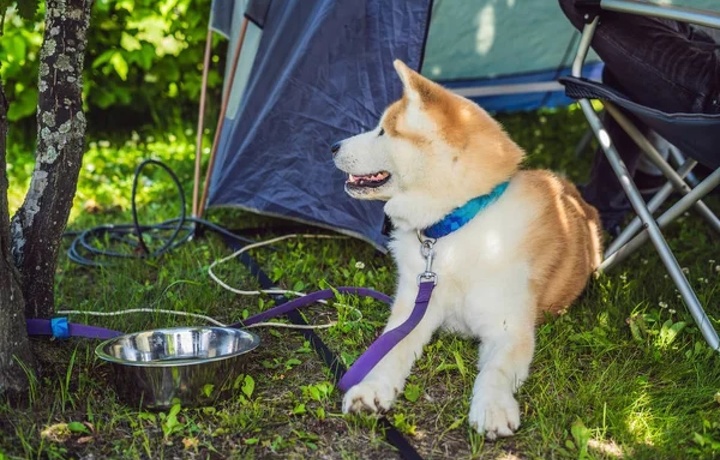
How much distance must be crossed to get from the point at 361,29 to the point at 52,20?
112 centimetres

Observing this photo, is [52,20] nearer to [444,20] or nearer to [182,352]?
[182,352]

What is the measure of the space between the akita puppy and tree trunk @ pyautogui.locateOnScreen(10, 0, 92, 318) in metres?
0.75

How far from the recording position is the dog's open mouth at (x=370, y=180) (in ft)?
7.80

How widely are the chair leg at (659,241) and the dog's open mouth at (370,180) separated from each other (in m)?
0.75

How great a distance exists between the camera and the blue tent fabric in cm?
287

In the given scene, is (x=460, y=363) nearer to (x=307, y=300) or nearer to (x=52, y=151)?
(x=307, y=300)

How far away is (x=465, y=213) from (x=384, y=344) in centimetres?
43

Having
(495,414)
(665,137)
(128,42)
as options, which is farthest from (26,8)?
(128,42)

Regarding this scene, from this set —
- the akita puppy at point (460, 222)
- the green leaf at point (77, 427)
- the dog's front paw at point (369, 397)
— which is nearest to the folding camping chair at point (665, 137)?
the akita puppy at point (460, 222)

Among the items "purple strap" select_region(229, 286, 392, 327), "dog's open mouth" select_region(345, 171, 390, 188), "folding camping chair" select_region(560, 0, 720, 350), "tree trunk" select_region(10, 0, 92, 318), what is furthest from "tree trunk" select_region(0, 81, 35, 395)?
"folding camping chair" select_region(560, 0, 720, 350)

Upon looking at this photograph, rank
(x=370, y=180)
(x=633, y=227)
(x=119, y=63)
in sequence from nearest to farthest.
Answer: (x=370, y=180), (x=633, y=227), (x=119, y=63)

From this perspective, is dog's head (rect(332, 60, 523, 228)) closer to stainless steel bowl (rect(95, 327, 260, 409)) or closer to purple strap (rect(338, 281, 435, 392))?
purple strap (rect(338, 281, 435, 392))

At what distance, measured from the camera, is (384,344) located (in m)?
2.19

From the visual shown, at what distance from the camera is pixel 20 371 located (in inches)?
80.1
